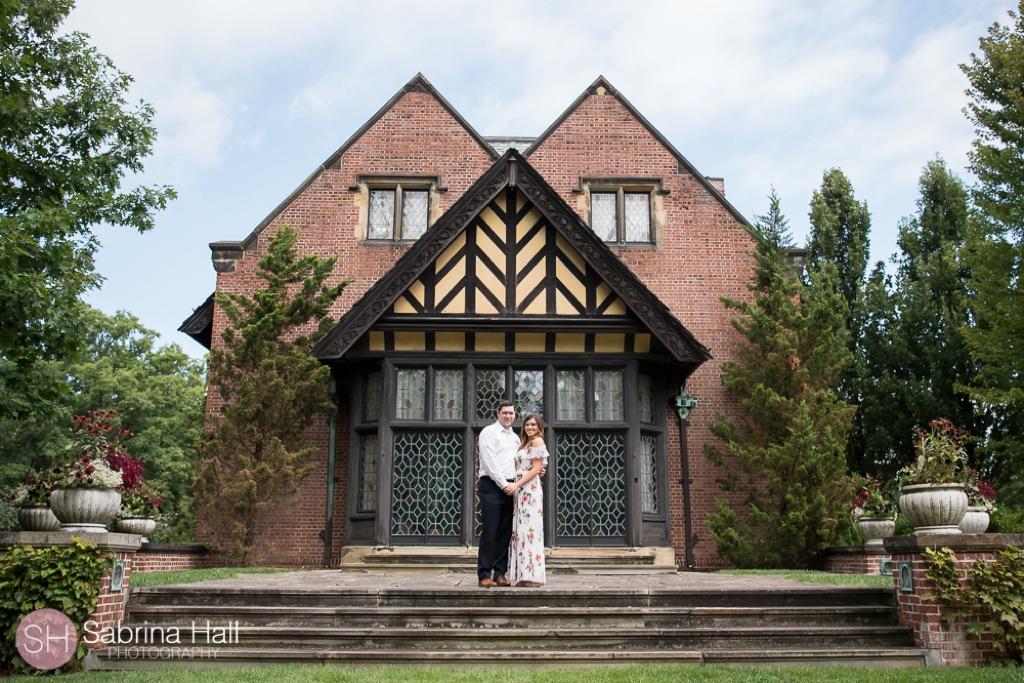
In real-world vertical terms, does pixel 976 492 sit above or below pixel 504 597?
above

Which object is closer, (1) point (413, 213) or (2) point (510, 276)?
(2) point (510, 276)

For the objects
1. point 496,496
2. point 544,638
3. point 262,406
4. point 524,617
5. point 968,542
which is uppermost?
point 262,406

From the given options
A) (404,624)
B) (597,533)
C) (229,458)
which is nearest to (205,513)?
(229,458)

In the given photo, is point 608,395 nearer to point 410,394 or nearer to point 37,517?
point 410,394

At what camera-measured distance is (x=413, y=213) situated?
51.8 feet

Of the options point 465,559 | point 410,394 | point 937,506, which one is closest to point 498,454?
point 465,559

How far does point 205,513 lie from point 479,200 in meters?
6.43

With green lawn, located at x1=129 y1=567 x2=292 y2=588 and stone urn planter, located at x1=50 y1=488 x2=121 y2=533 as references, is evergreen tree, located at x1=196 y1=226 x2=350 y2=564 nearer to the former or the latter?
green lawn, located at x1=129 y1=567 x2=292 y2=588

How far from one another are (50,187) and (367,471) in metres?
8.68

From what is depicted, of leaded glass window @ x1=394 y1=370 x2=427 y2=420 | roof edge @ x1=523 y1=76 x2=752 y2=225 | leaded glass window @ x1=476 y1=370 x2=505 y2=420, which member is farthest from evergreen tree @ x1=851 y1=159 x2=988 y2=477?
leaded glass window @ x1=394 y1=370 x2=427 y2=420

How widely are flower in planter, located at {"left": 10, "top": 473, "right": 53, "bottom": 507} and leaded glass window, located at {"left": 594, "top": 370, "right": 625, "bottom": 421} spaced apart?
7120 mm

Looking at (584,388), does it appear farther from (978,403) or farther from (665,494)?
(978,403)

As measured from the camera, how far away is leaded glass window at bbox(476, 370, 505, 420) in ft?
40.6

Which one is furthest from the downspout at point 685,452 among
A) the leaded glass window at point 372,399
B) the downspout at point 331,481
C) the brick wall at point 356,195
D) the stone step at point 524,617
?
the stone step at point 524,617
